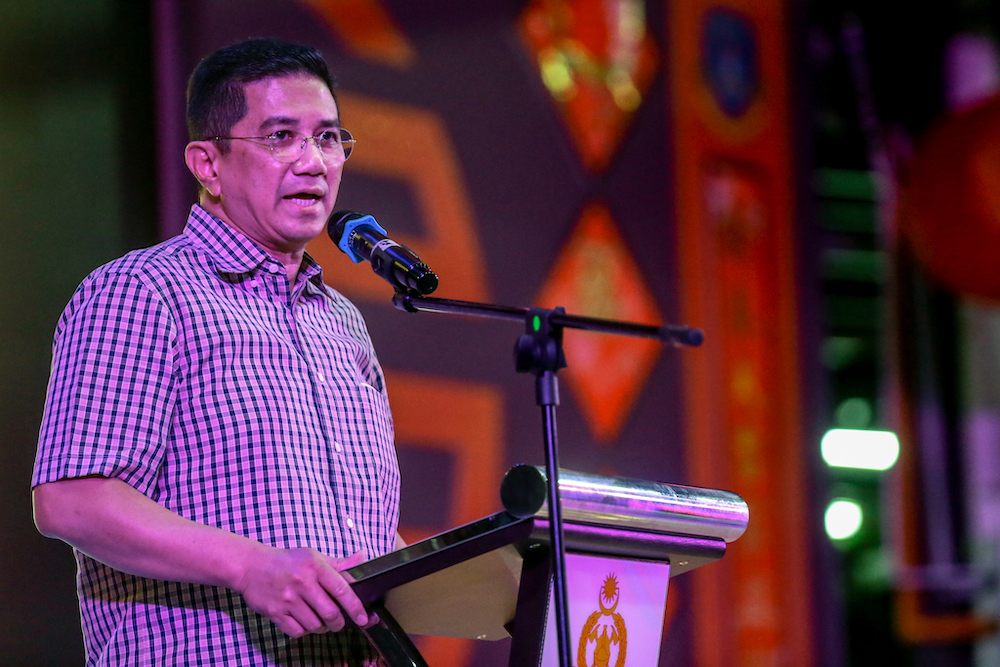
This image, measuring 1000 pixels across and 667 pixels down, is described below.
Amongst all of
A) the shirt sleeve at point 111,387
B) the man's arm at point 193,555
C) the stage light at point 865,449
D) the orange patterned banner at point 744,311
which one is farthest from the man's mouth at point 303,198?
the stage light at point 865,449

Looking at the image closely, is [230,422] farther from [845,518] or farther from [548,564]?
[845,518]

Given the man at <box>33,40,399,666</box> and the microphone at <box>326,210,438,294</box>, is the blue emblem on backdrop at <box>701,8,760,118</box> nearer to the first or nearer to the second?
the man at <box>33,40,399,666</box>

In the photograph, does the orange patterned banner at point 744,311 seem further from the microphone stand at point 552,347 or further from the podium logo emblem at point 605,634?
the microphone stand at point 552,347

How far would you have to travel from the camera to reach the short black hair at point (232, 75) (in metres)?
1.60

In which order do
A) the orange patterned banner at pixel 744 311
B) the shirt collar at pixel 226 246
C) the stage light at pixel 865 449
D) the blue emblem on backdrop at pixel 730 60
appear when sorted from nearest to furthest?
the shirt collar at pixel 226 246, the orange patterned banner at pixel 744 311, the blue emblem on backdrop at pixel 730 60, the stage light at pixel 865 449

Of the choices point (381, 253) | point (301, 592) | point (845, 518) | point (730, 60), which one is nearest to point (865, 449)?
point (845, 518)

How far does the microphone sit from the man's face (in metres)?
0.13

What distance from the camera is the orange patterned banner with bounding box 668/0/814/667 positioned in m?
3.64

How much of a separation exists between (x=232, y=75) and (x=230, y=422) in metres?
0.55

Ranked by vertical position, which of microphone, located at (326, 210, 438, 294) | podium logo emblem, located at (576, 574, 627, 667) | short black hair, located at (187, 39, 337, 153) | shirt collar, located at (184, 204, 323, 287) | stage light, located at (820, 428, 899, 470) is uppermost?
stage light, located at (820, 428, 899, 470)

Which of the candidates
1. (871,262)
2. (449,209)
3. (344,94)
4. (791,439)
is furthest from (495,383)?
(871,262)

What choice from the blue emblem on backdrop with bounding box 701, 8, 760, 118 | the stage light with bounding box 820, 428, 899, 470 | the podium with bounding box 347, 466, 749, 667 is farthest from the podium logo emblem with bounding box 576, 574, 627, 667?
the stage light with bounding box 820, 428, 899, 470

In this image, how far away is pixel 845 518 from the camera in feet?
15.0

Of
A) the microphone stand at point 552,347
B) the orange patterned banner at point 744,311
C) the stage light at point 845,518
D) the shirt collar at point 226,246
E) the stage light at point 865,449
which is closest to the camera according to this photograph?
the microphone stand at point 552,347
